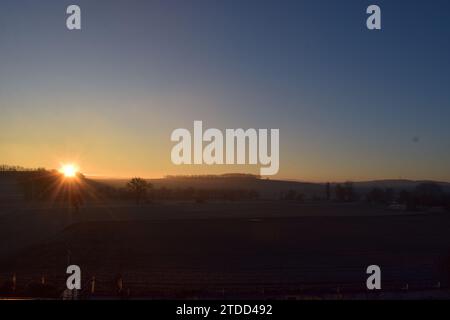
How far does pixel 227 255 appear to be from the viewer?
22.5m

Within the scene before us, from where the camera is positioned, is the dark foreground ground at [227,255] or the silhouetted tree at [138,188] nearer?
the dark foreground ground at [227,255]

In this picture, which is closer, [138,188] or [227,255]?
[227,255]

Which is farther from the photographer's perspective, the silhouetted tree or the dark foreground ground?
the silhouetted tree

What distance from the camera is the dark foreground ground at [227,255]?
15742mm

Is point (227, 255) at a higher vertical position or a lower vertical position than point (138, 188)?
lower

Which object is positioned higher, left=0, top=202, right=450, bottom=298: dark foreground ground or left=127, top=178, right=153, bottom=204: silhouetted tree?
left=127, top=178, right=153, bottom=204: silhouetted tree

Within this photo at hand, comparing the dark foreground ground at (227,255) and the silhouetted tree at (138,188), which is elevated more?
the silhouetted tree at (138,188)

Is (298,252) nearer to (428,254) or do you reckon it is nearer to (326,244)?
(326,244)

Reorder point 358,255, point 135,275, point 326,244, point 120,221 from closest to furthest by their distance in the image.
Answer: point 135,275 < point 358,255 < point 326,244 < point 120,221

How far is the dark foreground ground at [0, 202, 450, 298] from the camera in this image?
1574 cm
